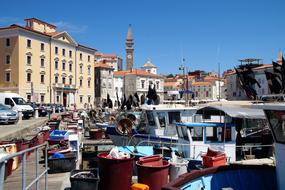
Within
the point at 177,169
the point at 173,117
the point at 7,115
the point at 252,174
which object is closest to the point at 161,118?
the point at 173,117

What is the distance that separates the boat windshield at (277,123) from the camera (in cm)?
613

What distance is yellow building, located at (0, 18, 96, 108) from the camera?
51.4m

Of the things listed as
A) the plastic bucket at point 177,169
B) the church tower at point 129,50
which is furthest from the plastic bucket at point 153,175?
the church tower at point 129,50

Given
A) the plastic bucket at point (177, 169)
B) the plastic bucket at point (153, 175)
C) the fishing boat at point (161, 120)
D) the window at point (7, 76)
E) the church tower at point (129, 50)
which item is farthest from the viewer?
the church tower at point (129, 50)

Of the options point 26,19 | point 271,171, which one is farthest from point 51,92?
point 271,171

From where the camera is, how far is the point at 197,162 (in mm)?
11430

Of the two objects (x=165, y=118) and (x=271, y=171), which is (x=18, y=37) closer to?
(x=165, y=118)

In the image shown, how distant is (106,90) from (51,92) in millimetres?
21531

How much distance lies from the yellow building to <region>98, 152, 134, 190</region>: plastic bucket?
118 feet

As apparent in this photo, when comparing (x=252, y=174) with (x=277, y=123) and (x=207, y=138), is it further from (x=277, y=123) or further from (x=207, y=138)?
(x=207, y=138)

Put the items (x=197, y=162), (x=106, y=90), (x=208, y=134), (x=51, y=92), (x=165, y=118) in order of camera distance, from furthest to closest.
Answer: (x=106, y=90)
(x=51, y=92)
(x=165, y=118)
(x=208, y=134)
(x=197, y=162)

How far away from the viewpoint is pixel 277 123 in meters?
6.26

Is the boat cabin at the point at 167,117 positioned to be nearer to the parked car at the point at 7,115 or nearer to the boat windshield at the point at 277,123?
the boat windshield at the point at 277,123

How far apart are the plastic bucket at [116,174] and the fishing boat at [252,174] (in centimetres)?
Answer: 278
